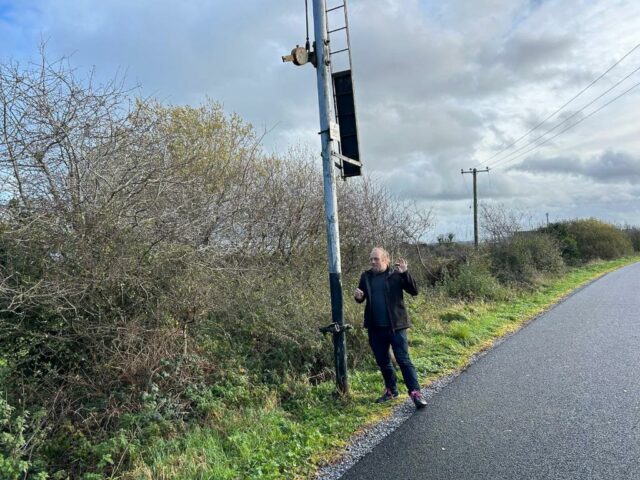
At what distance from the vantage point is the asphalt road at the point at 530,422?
382 cm

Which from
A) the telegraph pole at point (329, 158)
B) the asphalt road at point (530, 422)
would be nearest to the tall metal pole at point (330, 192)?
the telegraph pole at point (329, 158)

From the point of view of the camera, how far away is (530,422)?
4.73 m

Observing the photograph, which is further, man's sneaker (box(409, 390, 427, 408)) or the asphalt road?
man's sneaker (box(409, 390, 427, 408))

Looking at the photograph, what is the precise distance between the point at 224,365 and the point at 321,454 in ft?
7.98

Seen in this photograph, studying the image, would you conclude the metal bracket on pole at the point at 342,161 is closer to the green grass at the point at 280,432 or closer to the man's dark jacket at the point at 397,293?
the man's dark jacket at the point at 397,293

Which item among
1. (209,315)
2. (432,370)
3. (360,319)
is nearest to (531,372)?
(432,370)

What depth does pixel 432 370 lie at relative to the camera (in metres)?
6.81

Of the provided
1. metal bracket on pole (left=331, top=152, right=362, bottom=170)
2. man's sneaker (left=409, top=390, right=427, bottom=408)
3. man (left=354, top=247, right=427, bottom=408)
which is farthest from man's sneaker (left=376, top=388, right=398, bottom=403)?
metal bracket on pole (left=331, top=152, right=362, bottom=170)

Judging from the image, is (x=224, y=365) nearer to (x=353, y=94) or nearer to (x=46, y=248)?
(x=46, y=248)

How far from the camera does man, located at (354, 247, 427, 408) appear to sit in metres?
5.46

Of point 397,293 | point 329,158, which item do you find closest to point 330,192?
point 329,158

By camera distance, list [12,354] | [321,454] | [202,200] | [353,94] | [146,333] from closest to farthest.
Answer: [321,454] → [12,354] → [146,333] → [353,94] → [202,200]

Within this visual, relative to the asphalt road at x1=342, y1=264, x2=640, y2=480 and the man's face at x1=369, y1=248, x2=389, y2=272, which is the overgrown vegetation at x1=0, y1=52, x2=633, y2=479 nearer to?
the asphalt road at x1=342, y1=264, x2=640, y2=480

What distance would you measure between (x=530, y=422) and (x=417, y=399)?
3.88 feet
